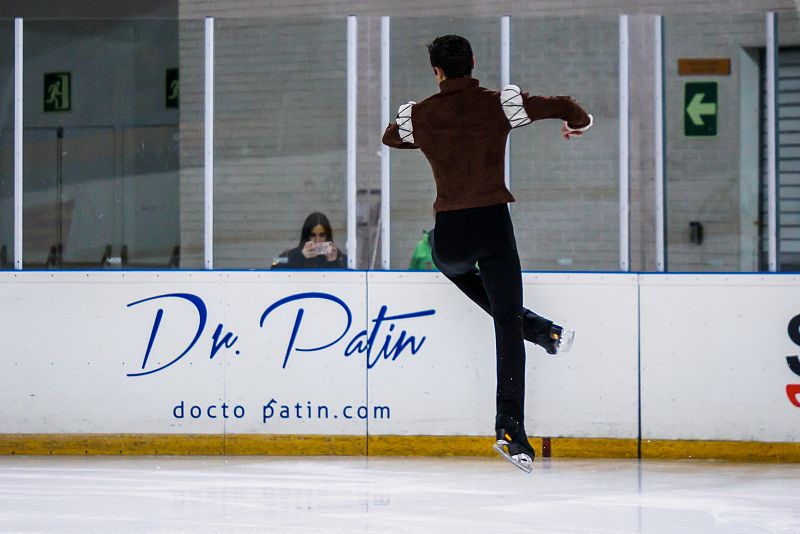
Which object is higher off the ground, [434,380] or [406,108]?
[406,108]

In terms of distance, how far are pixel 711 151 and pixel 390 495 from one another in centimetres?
298

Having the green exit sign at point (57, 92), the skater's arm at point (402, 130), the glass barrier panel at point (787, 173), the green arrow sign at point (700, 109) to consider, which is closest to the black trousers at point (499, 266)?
the skater's arm at point (402, 130)

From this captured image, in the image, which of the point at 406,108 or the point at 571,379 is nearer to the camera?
the point at 406,108

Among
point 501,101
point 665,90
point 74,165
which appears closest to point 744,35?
point 665,90

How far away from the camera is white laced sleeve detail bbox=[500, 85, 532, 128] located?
5.16 m

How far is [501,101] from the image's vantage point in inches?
204

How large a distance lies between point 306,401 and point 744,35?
10.6 feet

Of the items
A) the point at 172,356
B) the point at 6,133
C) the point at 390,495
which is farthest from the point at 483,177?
the point at 6,133

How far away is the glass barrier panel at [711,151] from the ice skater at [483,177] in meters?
2.76

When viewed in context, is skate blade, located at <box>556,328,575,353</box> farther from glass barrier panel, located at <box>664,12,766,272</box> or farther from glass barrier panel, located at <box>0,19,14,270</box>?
glass barrier panel, located at <box>0,19,14,270</box>

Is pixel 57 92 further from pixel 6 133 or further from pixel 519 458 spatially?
pixel 519 458

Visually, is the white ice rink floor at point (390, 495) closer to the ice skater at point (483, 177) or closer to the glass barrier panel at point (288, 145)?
the ice skater at point (483, 177)

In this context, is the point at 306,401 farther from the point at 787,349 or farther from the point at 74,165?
the point at 787,349

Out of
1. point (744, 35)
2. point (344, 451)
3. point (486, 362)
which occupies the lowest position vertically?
point (344, 451)
